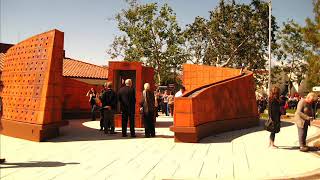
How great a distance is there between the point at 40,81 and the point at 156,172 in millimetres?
5552

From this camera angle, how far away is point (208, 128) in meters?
11.9

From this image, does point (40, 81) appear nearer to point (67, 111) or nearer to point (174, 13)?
point (67, 111)

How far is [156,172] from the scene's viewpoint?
6770 mm

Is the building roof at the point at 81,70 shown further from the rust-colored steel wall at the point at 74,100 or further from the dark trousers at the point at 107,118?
the dark trousers at the point at 107,118

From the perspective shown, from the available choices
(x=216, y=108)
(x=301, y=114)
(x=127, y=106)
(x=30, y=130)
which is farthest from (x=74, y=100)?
(x=301, y=114)

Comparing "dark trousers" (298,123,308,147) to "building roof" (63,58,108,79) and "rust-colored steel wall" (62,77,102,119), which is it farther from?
"building roof" (63,58,108,79)

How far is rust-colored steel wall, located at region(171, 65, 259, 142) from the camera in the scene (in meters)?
10.5

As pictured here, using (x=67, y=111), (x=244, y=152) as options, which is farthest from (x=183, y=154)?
(x=67, y=111)

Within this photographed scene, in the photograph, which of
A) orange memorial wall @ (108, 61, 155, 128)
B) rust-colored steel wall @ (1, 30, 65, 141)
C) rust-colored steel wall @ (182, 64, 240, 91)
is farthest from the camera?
rust-colored steel wall @ (182, 64, 240, 91)

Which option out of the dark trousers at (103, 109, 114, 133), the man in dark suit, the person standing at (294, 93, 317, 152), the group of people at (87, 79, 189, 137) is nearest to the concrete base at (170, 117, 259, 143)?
the group of people at (87, 79, 189, 137)

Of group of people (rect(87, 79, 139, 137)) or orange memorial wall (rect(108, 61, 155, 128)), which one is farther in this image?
orange memorial wall (rect(108, 61, 155, 128))

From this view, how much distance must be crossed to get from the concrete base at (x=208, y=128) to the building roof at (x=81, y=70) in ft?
72.3

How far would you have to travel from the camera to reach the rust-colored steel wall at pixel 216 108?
10484 mm

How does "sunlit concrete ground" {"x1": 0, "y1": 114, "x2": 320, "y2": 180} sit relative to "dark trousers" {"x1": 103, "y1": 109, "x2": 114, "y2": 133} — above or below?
below
